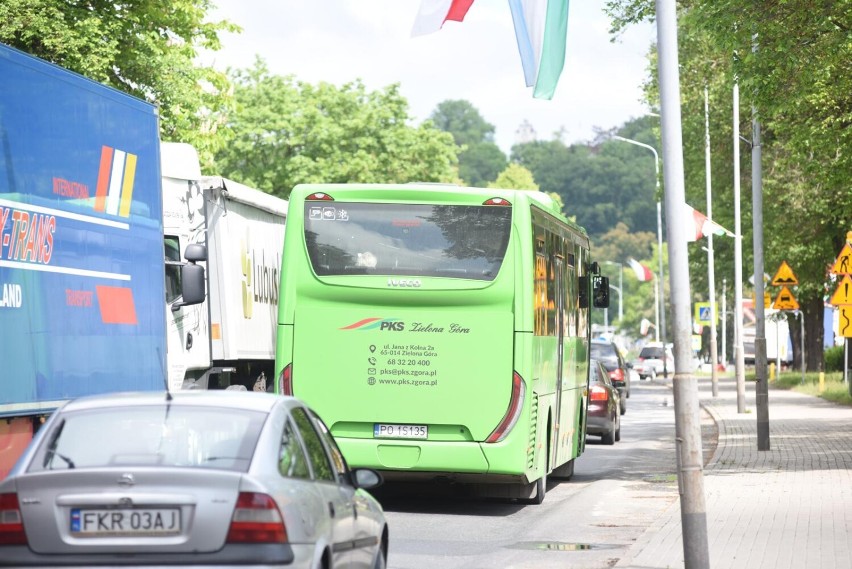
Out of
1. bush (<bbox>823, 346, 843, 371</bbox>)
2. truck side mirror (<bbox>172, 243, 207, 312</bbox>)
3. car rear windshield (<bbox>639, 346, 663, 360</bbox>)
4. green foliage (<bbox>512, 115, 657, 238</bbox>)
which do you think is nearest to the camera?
truck side mirror (<bbox>172, 243, 207, 312</bbox>)

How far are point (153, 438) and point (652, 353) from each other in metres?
84.8

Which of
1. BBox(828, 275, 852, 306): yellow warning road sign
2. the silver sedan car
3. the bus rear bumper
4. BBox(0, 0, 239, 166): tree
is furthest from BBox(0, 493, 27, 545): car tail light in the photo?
BBox(0, 0, 239, 166): tree

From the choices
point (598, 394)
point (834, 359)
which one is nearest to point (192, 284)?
point (598, 394)

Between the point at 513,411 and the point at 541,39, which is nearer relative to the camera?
the point at 541,39

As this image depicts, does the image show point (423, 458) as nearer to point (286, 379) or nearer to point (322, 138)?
point (286, 379)

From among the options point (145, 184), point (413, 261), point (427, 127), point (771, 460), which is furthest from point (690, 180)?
point (145, 184)

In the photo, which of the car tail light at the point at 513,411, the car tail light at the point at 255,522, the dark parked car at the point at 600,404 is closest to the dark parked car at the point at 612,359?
the dark parked car at the point at 600,404

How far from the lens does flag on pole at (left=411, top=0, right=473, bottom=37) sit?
1524 cm

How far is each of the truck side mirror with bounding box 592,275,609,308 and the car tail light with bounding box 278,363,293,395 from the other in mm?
6674

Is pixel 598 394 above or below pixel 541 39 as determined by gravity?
below

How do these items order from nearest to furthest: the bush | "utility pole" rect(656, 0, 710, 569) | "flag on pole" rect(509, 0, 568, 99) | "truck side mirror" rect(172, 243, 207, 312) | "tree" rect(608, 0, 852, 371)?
"utility pole" rect(656, 0, 710, 569) → "truck side mirror" rect(172, 243, 207, 312) → "flag on pole" rect(509, 0, 568, 99) → "tree" rect(608, 0, 852, 371) → the bush

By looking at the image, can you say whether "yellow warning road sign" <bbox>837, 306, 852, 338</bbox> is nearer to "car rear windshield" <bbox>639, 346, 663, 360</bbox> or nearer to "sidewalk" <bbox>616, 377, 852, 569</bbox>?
"sidewalk" <bbox>616, 377, 852, 569</bbox>

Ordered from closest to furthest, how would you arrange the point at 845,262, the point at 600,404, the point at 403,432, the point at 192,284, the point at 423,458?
the point at 192,284 → the point at 423,458 → the point at 403,432 → the point at 845,262 → the point at 600,404

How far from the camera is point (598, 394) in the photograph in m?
27.0
